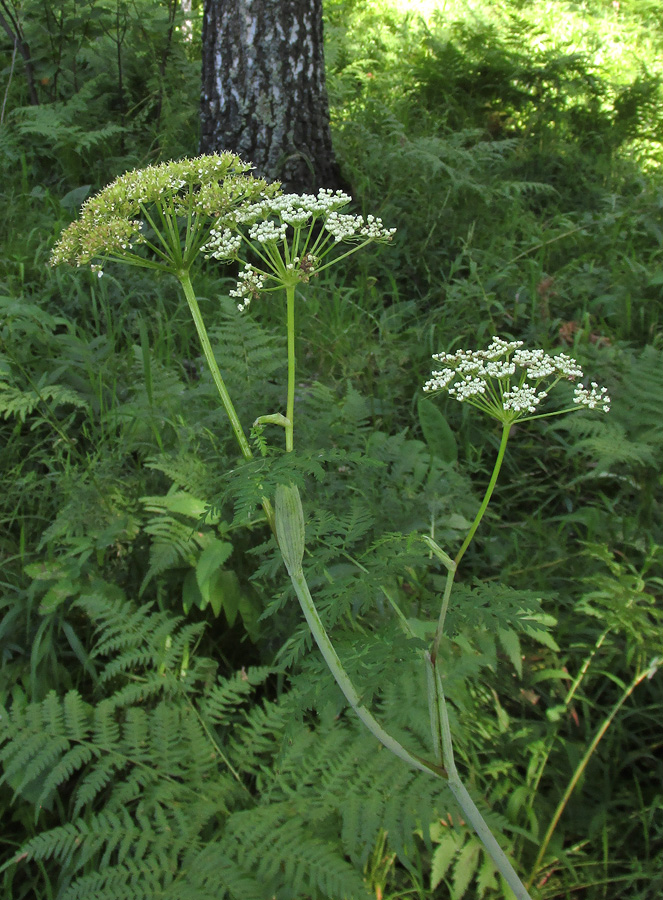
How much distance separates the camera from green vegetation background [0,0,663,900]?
5.23 ft

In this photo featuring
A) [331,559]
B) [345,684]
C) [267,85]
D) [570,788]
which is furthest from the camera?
[267,85]

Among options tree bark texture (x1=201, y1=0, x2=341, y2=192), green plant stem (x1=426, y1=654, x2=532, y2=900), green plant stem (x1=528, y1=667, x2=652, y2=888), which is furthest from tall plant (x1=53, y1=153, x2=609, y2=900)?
tree bark texture (x1=201, y1=0, x2=341, y2=192)

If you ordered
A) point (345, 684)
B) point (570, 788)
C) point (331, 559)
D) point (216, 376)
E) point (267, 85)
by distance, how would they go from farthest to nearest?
1. point (267, 85)
2. point (331, 559)
3. point (570, 788)
4. point (216, 376)
5. point (345, 684)

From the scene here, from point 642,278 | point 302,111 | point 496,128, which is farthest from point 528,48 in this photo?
point 642,278

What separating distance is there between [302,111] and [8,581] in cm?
→ 325

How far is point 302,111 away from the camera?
420 centimetres

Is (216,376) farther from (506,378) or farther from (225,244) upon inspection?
(506,378)

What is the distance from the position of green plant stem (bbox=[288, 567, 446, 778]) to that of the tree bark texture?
134 inches

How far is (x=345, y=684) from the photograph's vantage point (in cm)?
117

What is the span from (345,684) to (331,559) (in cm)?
102

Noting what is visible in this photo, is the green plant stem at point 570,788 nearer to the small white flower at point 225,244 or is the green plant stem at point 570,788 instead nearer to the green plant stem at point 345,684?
the green plant stem at point 345,684

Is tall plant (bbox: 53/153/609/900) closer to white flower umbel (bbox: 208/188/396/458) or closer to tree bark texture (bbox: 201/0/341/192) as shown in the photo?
white flower umbel (bbox: 208/188/396/458)

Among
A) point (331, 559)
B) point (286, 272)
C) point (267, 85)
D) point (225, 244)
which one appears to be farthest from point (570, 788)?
point (267, 85)

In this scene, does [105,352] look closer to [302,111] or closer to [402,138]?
[302,111]
